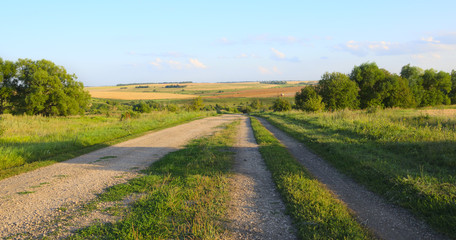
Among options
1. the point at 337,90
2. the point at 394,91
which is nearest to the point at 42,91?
the point at 337,90

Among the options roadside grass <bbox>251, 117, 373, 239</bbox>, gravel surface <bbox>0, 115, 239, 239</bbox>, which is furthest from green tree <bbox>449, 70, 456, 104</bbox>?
gravel surface <bbox>0, 115, 239, 239</bbox>

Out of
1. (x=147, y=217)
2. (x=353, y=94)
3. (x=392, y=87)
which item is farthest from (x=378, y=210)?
(x=392, y=87)

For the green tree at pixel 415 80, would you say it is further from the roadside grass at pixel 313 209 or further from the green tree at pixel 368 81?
the roadside grass at pixel 313 209

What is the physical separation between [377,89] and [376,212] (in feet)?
185

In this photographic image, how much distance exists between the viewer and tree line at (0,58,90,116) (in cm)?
3234

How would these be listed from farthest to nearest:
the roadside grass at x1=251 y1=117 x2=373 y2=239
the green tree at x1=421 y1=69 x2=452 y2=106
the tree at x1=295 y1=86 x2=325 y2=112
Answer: the green tree at x1=421 y1=69 x2=452 y2=106, the tree at x1=295 y1=86 x2=325 y2=112, the roadside grass at x1=251 y1=117 x2=373 y2=239

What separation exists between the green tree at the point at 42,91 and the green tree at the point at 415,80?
66564 millimetres

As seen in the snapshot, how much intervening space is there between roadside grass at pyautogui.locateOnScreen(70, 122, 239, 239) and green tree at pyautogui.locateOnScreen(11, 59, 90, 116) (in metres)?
31.4

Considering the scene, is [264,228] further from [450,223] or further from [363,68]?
[363,68]

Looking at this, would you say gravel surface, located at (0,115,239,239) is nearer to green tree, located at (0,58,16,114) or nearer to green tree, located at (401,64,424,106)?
green tree, located at (0,58,16,114)

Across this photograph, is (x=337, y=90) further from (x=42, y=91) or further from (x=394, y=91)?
(x=42, y=91)

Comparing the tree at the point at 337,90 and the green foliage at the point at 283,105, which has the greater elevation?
the tree at the point at 337,90


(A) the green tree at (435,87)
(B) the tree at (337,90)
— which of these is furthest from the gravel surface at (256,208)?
(A) the green tree at (435,87)

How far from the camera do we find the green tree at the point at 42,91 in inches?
1264
